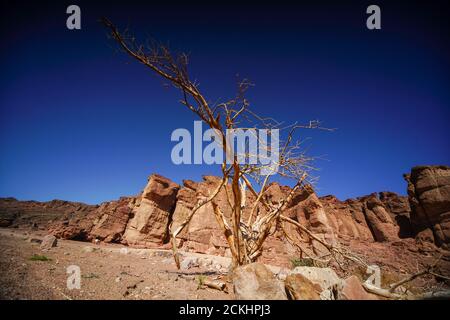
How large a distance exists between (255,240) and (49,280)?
497 centimetres

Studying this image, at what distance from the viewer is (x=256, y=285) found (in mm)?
3832

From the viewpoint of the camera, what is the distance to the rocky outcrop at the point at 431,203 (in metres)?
A: 23.1

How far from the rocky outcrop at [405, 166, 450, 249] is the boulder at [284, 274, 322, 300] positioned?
87.4 ft

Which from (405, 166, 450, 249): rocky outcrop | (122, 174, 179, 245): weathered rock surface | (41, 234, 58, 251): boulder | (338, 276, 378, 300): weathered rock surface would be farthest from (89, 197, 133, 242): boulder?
(405, 166, 450, 249): rocky outcrop

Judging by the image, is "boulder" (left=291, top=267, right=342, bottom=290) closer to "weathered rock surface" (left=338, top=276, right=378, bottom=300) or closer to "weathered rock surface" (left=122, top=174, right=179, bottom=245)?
"weathered rock surface" (left=338, top=276, right=378, bottom=300)

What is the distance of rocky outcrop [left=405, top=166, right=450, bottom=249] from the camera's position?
23078 mm

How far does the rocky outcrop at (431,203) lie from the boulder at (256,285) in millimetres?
27240

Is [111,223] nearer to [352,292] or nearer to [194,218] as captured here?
[194,218]

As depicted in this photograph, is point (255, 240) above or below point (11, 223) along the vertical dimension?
above

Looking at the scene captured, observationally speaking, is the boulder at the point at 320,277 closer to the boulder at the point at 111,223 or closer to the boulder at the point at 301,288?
the boulder at the point at 301,288

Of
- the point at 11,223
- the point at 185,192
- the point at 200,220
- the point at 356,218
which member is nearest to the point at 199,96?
the point at 200,220

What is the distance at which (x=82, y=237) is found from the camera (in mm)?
20547
